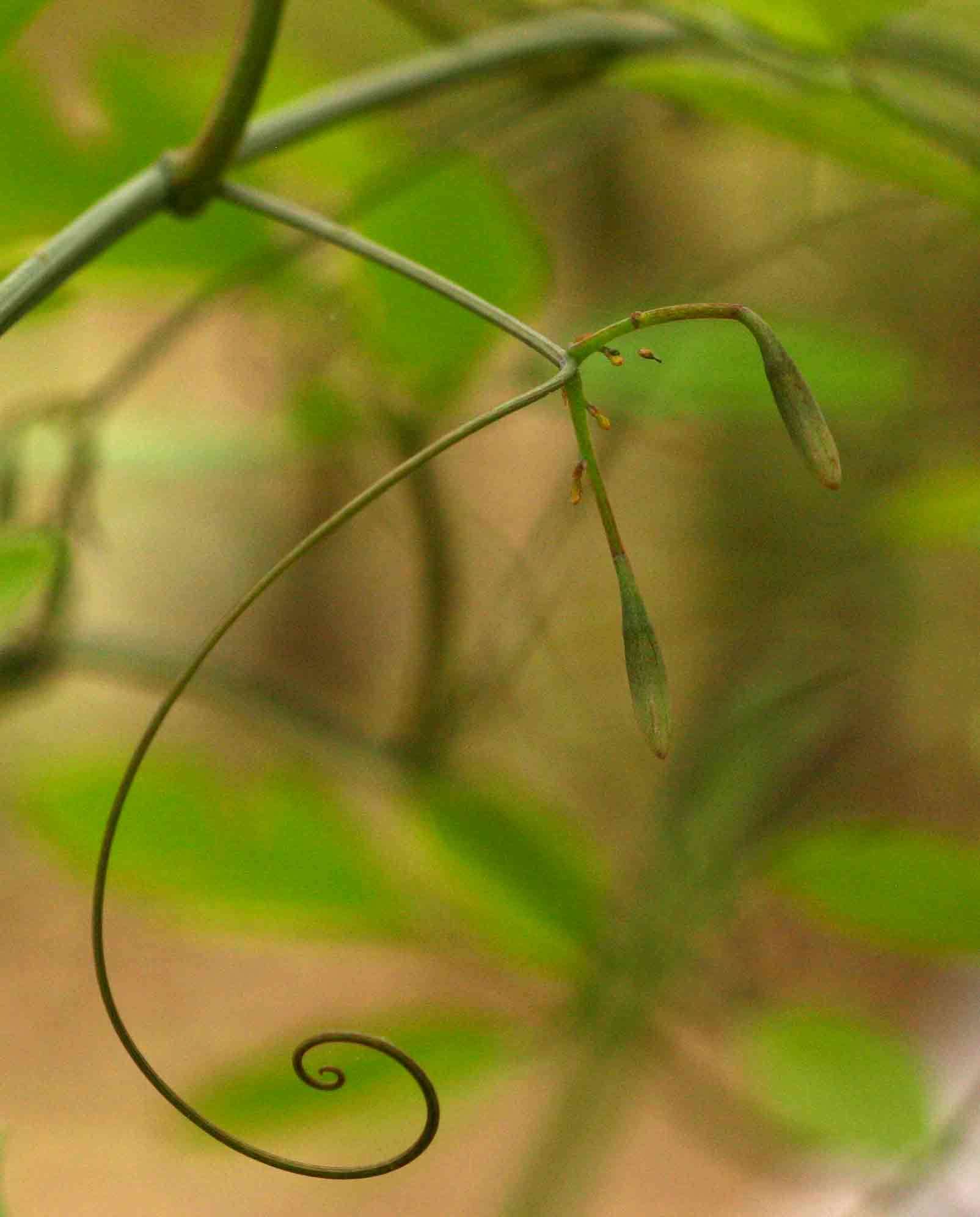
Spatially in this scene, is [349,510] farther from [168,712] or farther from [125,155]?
[125,155]

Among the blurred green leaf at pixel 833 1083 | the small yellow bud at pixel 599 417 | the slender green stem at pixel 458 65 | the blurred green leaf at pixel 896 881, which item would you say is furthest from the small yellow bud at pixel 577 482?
the blurred green leaf at pixel 833 1083

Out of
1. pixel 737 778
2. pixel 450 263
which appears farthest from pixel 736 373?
pixel 737 778

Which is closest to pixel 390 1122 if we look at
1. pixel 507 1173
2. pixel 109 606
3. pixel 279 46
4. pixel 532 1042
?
pixel 532 1042

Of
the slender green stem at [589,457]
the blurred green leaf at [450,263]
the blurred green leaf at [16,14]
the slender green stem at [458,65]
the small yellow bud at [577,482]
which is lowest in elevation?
the slender green stem at [589,457]

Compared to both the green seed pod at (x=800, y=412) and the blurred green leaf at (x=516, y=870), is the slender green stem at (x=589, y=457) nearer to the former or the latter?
the green seed pod at (x=800, y=412)

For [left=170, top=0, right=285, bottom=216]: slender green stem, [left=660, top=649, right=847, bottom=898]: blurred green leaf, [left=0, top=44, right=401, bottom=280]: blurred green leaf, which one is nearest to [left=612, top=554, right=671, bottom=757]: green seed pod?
[left=170, top=0, right=285, bottom=216]: slender green stem
